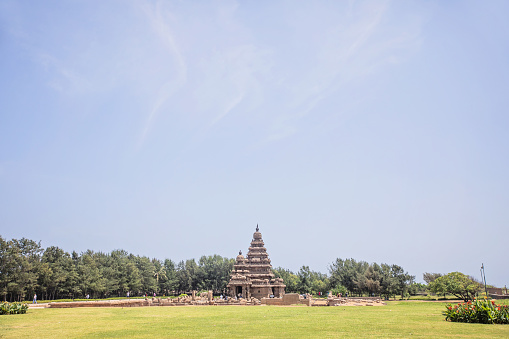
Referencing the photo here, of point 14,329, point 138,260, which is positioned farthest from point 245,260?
point 14,329

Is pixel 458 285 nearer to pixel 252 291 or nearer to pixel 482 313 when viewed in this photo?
pixel 252 291

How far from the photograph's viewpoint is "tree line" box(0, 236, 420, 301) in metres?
54.0

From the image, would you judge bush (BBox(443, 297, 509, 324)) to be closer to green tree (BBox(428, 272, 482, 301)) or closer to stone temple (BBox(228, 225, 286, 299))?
green tree (BBox(428, 272, 482, 301))

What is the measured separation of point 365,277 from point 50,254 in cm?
5471

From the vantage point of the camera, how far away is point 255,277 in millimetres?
69938

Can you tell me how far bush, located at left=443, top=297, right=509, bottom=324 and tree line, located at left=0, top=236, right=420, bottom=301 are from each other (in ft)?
165

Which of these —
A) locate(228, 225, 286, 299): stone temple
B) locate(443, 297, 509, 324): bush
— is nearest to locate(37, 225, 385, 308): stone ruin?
locate(228, 225, 286, 299): stone temple

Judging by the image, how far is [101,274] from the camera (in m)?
70.4

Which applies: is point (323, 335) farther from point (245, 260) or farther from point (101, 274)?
point (101, 274)

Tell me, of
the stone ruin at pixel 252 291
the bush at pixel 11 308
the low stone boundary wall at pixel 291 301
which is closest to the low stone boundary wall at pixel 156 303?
the stone ruin at pixel 252 291

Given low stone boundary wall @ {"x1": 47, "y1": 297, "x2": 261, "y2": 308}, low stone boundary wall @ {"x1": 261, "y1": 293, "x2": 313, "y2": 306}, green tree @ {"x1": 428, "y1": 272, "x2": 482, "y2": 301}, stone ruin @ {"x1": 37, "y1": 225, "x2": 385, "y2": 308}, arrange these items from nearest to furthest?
1. low stone boundary wall @ {"x1": 47, "y1": 297, "x2": 261, "y2": 308}
2. low stone boundary wall @ {"x1": 261, "y1": 293, "x2": 313, "y2": 306}
3. green tree @ {"x1": 428, "y1": 272, "x2": 482, "y2": 301}
4. stone ruin @ {"x1": 37, "y1": 225, "x2": 385, "y2": 308}

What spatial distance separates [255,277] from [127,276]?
2566 centimetres

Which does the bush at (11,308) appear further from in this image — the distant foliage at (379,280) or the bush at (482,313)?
the distant foliage at (379,280)

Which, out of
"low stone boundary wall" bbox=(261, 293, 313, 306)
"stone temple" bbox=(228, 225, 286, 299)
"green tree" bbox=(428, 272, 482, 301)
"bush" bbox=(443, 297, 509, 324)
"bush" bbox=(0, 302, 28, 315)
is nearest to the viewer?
"bush" bbox=(443, 297, 509, 324)
